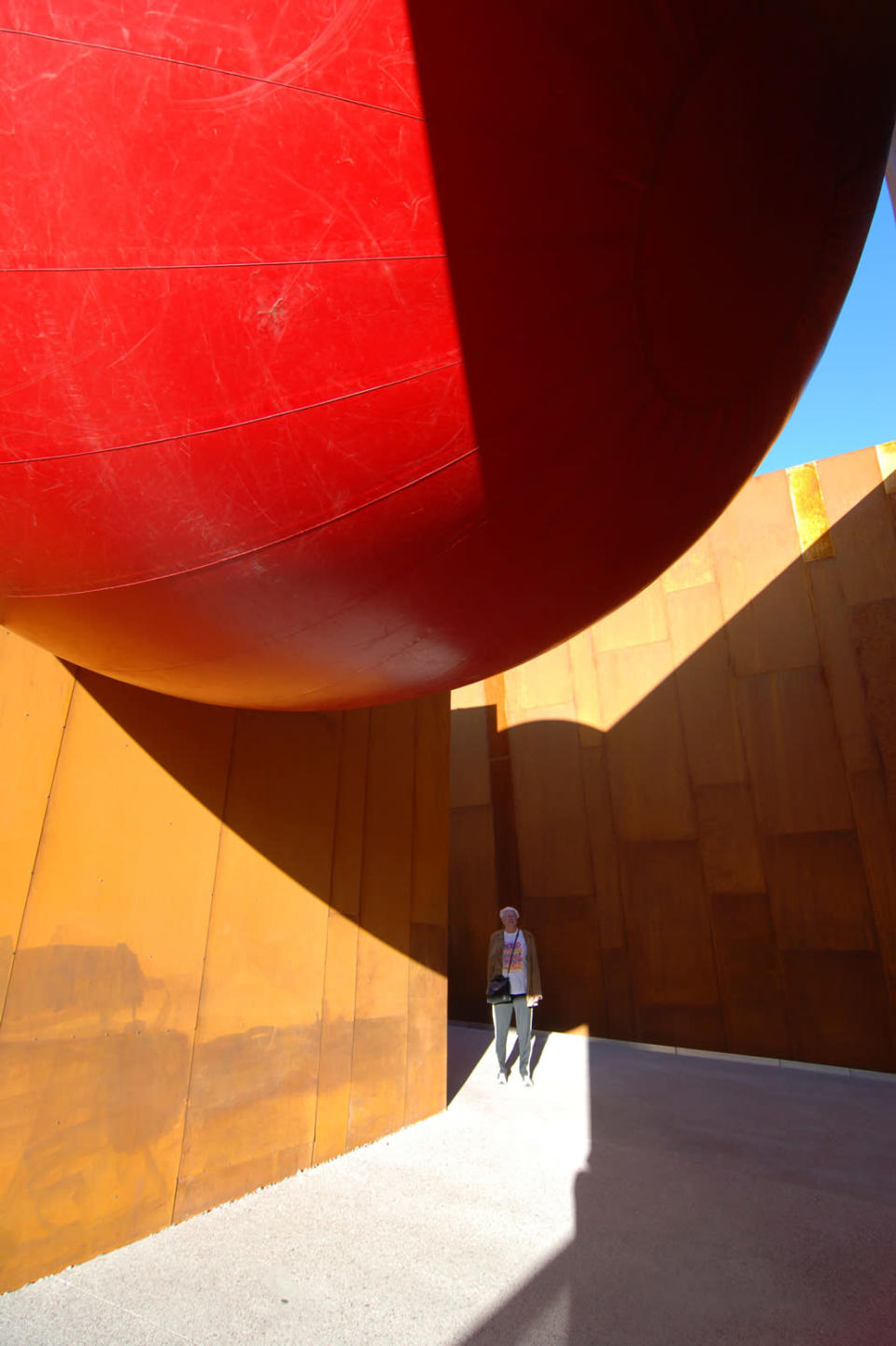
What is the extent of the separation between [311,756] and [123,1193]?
6.42 ft

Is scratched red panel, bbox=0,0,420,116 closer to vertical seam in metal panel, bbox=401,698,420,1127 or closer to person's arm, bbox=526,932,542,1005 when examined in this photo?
vertical seam in metal panel, bbox=401,698,420,1127

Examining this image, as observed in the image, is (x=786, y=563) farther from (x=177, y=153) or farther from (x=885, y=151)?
(x=177, y=153)

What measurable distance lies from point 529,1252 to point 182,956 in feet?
5.77

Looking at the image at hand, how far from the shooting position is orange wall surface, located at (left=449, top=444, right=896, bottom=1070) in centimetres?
690

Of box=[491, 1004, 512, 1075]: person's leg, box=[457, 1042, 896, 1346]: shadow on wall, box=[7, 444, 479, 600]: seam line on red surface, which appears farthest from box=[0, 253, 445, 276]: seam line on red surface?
box=[491, 1004, 512, 1075]: person's leg

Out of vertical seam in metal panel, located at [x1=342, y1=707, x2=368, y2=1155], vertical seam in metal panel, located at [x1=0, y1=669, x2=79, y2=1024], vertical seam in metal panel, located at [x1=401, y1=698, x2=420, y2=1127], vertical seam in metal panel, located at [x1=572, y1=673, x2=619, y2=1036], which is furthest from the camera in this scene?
vertical seam in metal panel, located at [x1=572, y1=673, x2=619, y2=1036]

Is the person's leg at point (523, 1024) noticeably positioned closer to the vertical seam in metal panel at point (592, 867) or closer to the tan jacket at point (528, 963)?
the tan jacket at point (528, 963)

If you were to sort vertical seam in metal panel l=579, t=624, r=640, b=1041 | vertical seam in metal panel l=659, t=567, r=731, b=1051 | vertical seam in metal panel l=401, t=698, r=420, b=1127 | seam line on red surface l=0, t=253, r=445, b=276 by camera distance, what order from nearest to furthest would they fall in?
seam line on red surface l=0, t=253, r=445, b=276 < vertical seam in metal panel l=401, t=698, r=420, b=1127 < vertical seam in metal panel l=659, t=567, r=731, b=1051 < vertical seam in metal panel l=579, t=624, r=640, b=1041

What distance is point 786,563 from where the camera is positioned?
783 centimetres

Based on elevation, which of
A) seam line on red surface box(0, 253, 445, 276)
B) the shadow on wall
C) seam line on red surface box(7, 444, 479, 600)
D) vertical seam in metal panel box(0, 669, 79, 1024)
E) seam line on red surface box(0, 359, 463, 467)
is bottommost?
the shadow on wall

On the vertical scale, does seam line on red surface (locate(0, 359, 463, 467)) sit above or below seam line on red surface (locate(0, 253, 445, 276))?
below

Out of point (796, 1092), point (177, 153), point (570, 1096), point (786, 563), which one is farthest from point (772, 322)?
point (786, 563)

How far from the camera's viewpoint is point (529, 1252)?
280 centimetres

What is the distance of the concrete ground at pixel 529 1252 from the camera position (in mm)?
2287
